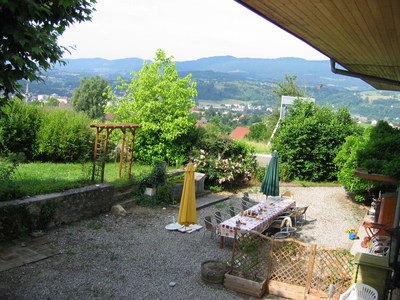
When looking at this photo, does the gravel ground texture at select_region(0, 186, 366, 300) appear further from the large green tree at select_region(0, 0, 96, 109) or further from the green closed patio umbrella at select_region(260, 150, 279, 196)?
the large green tree at select_region(0, 0, 96, 109)

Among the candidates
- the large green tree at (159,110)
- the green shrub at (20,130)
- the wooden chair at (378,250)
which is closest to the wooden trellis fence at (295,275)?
the wooden chair at (378,250)

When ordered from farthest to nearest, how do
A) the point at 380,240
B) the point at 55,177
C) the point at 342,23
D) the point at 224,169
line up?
the point at 224,169
the point at 55,177
the point at 380,240
the point at 342,23

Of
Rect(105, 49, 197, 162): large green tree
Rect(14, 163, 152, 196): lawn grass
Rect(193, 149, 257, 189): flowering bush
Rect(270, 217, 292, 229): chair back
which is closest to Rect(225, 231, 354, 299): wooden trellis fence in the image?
Rect(270, 217, 292, 229): chair back

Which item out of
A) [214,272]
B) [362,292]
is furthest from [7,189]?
[362,292]

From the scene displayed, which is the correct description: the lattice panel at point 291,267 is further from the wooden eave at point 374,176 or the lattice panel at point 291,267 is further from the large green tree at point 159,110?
the large green tree at point 159,110

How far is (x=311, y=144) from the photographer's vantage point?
640 inches

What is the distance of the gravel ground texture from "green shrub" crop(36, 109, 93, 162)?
4.22m

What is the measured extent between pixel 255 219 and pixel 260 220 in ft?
0.43

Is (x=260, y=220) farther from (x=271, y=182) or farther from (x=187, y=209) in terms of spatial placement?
(x=271, y=182)

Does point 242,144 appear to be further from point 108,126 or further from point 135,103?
point 108,126

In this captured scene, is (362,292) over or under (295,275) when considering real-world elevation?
over

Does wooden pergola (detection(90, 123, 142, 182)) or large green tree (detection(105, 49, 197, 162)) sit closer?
wooden pergola (detection(90, 123, 142, 182))

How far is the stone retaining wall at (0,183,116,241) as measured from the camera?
7535 millimetres

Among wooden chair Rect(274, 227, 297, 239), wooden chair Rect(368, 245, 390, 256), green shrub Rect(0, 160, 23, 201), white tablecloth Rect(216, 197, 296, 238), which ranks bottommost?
wooden chair Rect(274, 227, 297, 239)
